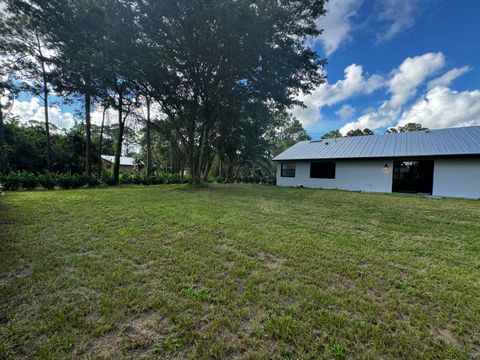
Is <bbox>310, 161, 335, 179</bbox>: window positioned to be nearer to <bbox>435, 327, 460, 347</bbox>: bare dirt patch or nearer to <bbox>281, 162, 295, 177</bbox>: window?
<bbox>281, 162, 295, 177</bbox>: window

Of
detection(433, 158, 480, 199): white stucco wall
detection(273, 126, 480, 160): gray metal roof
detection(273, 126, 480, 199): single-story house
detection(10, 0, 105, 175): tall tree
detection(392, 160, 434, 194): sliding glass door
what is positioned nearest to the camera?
detection(10, 0, 105, 175): tall tree

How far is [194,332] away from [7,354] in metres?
1.27

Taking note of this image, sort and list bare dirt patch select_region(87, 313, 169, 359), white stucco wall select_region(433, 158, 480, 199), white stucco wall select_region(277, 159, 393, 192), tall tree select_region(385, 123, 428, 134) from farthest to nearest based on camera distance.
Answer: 1. tall tree select_region(385, 123, 428, 134)
2. white stucco wall select_region(277, 159, 393, 192)
3. white stucco wall select_region(433, 158, 480, 199)
4. bare dirt patch select_region(87, 313, 169, 359)

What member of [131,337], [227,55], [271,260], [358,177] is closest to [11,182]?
[227,55]

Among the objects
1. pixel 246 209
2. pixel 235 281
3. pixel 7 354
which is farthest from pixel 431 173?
pixel 7 354

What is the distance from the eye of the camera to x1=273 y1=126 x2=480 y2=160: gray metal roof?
1100 cm

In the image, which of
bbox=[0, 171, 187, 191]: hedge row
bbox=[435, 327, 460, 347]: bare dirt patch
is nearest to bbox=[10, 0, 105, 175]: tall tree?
bbox=[0, 171, 187, 191]: hedge row

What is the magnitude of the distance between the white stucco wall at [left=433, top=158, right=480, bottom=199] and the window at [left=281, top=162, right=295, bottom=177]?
8431 mm

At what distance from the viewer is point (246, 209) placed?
21.9 ft

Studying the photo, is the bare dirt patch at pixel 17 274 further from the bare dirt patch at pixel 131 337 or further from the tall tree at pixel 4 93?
the tall tree at pixel 4 93

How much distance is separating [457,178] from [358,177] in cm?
449

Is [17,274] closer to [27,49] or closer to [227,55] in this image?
[227,55]

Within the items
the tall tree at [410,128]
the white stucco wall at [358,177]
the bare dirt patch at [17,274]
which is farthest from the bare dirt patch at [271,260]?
the tall tree at [410,128]

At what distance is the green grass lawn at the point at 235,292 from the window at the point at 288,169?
12.6m
